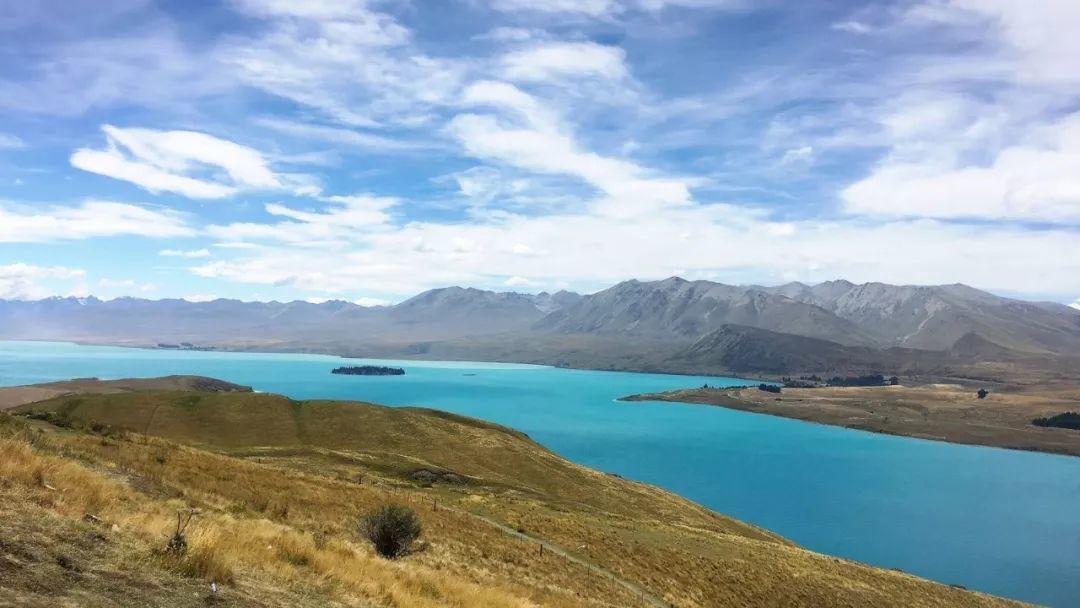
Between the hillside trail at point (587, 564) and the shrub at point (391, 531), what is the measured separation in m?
10.4

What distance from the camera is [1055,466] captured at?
167 meters

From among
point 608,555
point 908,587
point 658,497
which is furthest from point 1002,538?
point 608,555

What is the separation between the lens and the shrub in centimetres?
2544

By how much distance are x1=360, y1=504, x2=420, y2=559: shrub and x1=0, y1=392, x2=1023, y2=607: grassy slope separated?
0.92 meters

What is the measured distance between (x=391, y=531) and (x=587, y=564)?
43.6 ft

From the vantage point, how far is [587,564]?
34656mm

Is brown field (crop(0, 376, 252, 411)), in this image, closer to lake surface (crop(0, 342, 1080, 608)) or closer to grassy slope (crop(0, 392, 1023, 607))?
grassy slope (crop(0, 392, 1023, 607))

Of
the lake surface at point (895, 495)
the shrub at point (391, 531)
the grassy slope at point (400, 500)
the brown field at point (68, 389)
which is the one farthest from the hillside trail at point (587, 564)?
the brown field at point (68, 389)

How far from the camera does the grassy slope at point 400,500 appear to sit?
50.5ft

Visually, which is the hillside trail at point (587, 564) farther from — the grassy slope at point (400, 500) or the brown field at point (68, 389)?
the brown field at point (68, 389)

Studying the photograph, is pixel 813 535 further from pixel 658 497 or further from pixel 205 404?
pixel 205 404

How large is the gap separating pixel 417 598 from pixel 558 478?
60.7 meters

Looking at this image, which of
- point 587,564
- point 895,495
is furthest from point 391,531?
point 895,495

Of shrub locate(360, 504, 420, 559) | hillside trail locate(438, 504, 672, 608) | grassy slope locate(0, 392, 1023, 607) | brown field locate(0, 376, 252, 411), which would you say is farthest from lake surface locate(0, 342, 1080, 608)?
brown field locate(0, 376, 252, 411)
